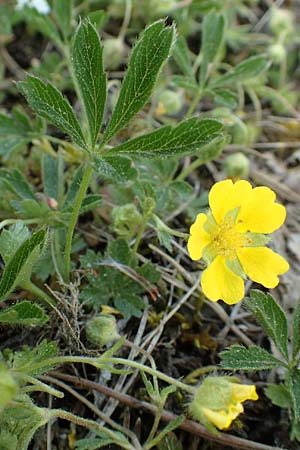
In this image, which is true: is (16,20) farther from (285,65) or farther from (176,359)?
(176,359)

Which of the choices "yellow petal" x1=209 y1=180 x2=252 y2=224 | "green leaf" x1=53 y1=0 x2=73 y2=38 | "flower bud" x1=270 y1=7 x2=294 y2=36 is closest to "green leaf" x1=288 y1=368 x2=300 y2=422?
"yellow petal" x1=209 y1=180 x2=252 y2=224

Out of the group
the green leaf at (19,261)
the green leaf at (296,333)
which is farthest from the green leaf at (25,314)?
the green leaf at (296,333)

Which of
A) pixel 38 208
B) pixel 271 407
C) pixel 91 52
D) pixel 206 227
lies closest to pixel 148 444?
pixel 271 407

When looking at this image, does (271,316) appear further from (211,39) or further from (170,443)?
(211,39)

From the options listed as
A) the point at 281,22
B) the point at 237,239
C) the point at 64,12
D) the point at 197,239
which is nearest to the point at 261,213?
the point at 237,239

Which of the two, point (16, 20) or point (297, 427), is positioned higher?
point (16, 20)
